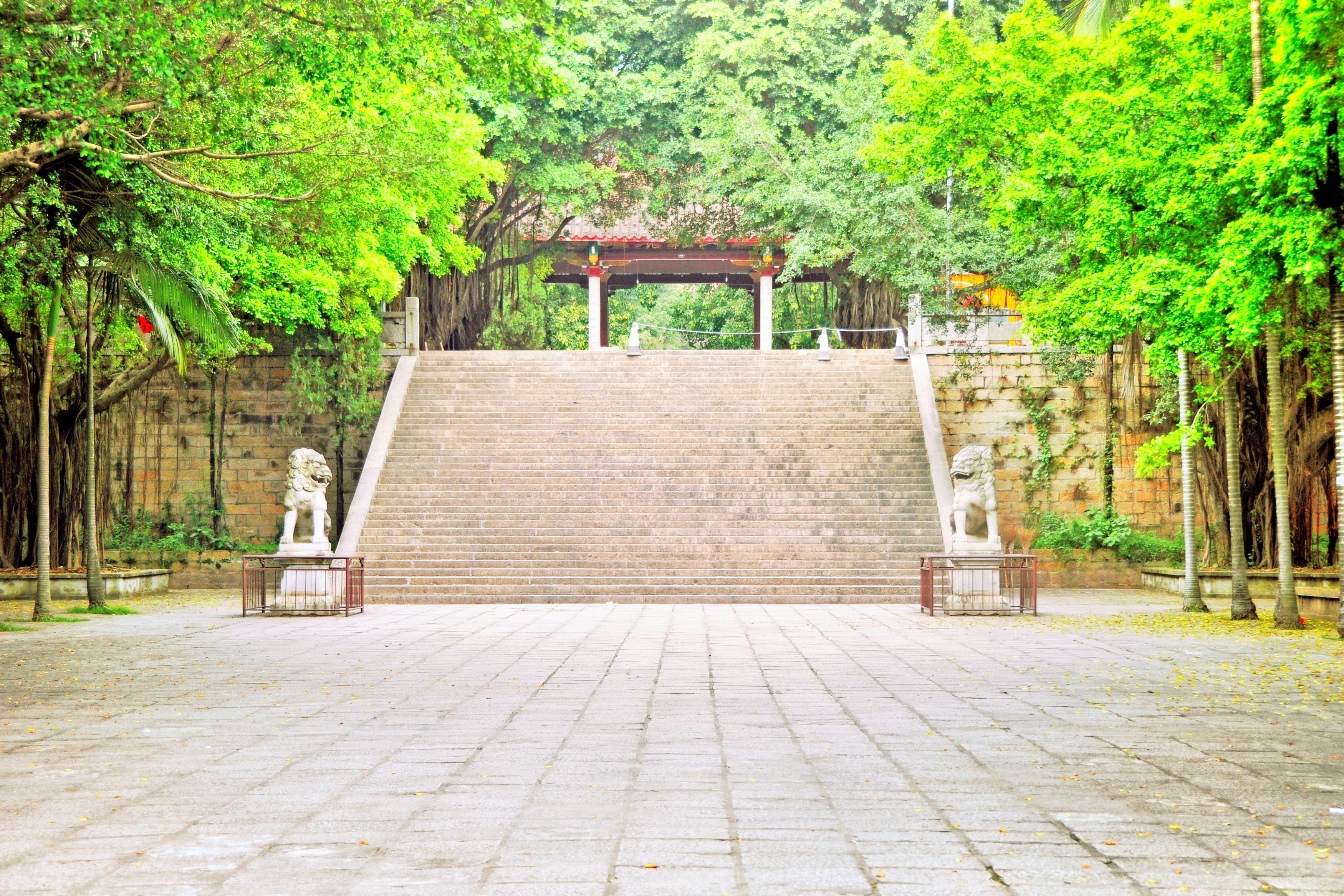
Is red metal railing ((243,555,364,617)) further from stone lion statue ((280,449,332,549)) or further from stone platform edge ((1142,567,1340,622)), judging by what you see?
stone platform edge ((1142,567,1340,622))

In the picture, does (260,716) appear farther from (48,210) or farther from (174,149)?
(48,210)

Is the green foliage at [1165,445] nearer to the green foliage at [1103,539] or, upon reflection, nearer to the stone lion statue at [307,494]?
the green foliage at [1103,539]

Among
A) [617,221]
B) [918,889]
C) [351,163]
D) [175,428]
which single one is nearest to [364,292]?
[175,428]

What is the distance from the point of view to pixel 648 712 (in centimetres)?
614

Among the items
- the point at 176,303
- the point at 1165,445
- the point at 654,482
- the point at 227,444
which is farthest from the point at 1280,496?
the point at 227,444

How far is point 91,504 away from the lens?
13.0m

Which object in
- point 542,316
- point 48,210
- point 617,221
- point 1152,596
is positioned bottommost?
point 1152,596

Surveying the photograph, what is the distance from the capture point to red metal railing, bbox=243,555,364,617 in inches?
500

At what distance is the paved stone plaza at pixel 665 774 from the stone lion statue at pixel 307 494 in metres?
4.57

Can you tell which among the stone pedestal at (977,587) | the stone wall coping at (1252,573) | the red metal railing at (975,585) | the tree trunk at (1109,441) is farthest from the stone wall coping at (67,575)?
the tree trunk at (1109,441)

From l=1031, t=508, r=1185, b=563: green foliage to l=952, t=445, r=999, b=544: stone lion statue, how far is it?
4.71 m

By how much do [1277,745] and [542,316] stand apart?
25571 millimetres

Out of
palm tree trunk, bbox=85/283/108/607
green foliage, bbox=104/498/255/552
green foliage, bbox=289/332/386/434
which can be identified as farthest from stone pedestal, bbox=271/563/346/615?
green foliage, bbox=289/332/386/434

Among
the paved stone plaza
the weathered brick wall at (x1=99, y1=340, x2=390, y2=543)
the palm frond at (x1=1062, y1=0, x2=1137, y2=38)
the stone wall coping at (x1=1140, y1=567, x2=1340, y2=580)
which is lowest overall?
the paved stone plaza
